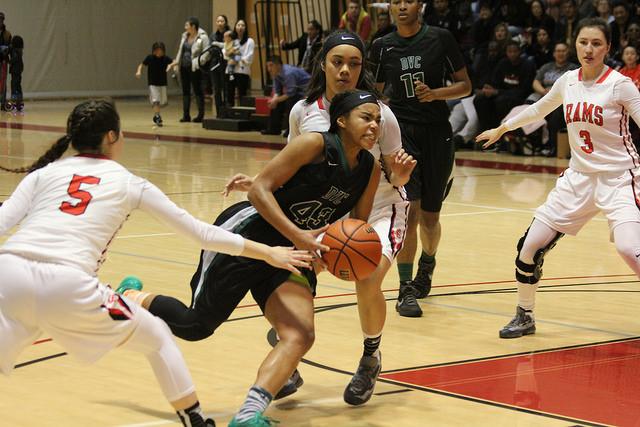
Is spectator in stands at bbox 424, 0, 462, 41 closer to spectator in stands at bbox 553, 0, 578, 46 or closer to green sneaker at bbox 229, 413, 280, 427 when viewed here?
spectator in stands at bbox 553, 0, 578, 46

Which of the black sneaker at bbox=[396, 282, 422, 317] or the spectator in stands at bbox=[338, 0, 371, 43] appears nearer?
the black sneaker at bbox=[396, 282, 422, 317]

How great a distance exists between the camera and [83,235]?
12.9 feet

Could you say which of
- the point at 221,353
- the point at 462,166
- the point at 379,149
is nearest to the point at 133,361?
the point at 221,353

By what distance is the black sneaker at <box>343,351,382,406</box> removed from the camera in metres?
4.96

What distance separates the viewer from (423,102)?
287 inches

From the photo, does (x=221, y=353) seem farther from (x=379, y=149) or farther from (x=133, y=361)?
(x=379, y=149)

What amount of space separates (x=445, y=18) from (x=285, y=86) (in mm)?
3041

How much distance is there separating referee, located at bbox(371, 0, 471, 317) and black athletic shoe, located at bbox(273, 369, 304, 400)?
7.31ft

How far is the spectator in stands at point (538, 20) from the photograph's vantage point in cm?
1854

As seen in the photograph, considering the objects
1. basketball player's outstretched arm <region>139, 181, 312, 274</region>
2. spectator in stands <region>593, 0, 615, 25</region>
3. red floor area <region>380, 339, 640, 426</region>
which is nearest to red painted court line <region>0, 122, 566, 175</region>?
spectator in stands <region>593, 0, 615, 25</region>

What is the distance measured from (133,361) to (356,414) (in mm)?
1341

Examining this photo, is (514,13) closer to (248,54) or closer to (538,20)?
(538,20)

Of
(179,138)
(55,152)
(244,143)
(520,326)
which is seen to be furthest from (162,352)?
(179,138)

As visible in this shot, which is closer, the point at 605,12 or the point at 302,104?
the point at 302,104
